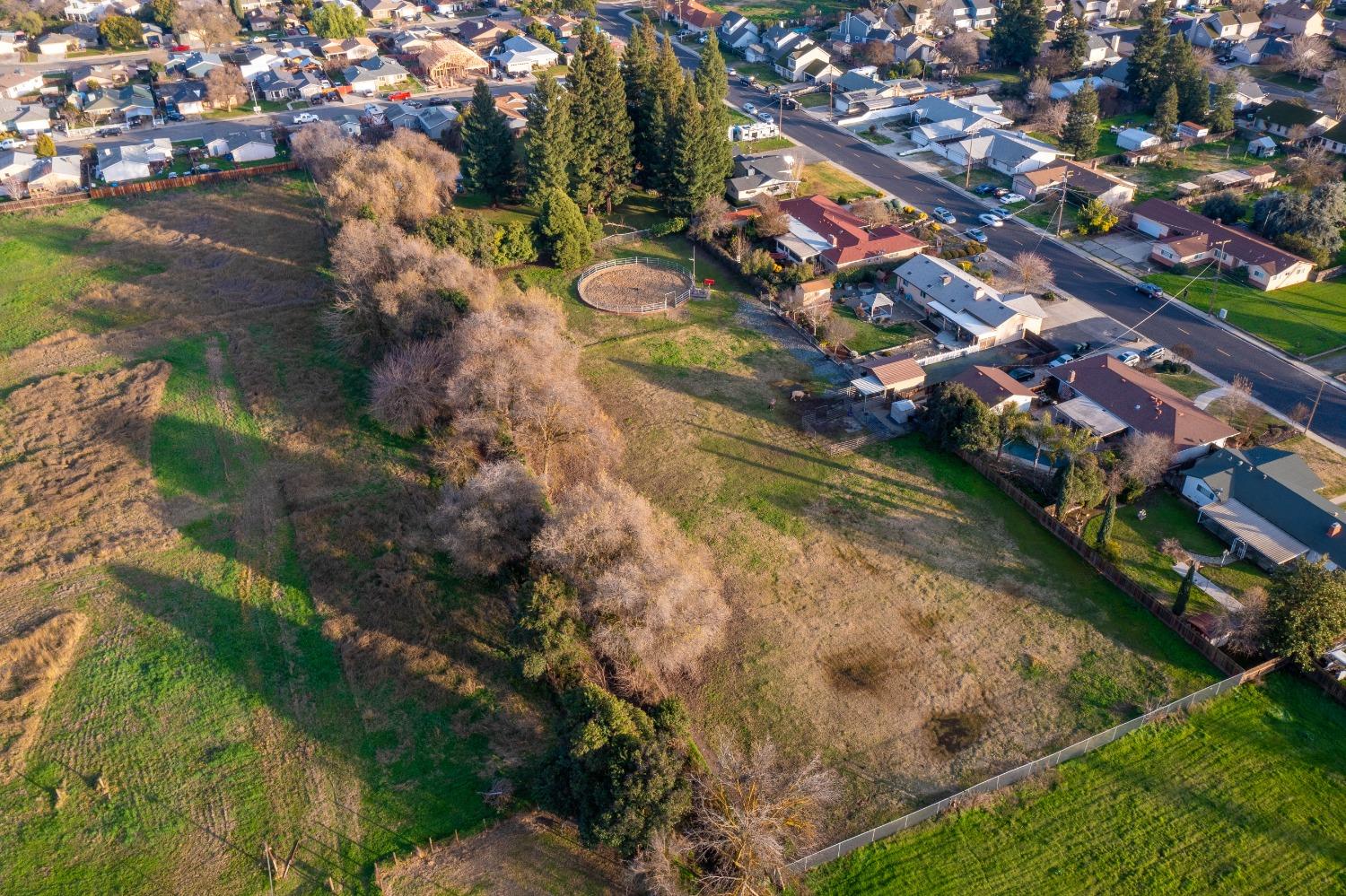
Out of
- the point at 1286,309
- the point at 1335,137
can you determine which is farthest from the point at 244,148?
the point at 1335,137

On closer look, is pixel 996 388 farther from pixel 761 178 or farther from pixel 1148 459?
pixel 761 178

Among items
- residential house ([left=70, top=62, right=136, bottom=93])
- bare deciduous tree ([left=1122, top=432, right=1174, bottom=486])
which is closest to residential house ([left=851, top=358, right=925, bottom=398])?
bare deciduous tree ([left=1122, top=432, right=1174, bottom=486])

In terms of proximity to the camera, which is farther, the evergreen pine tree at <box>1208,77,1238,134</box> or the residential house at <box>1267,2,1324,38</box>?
the residential house at <box>1267,2,1324,38</box>

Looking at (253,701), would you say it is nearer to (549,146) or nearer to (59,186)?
(549,146)

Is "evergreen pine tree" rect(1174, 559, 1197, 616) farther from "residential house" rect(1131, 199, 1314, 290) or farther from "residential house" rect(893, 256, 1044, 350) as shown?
"residential house" rect(1131, 199, 1314, 290)

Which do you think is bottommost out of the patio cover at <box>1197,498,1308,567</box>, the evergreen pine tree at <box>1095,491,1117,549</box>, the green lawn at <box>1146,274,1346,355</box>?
the patio cover at <box>1197,498,1308,567</box>

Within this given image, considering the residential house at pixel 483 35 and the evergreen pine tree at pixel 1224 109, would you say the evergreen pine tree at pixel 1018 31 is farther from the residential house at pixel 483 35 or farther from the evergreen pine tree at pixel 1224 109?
the residential house at pixel 483 35

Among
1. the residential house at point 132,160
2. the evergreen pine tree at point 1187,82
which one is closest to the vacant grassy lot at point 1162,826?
the evergreen pine tree at point 1187,82
